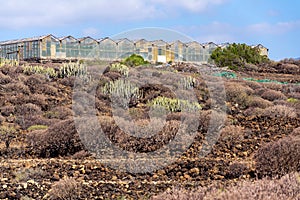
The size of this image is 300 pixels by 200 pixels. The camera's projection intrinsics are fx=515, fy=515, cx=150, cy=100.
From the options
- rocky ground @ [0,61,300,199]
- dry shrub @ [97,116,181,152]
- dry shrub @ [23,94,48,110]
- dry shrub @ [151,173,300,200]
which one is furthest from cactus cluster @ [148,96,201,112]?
dry shrub @ [151,173,300,200]

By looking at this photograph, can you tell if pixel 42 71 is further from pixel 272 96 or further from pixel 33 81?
pixel 272 96

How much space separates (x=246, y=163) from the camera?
816 centimetres

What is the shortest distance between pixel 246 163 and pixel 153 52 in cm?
3538

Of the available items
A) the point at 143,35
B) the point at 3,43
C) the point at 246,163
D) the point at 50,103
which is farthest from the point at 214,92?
the point at 3,43

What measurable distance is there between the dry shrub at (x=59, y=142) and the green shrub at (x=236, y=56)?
29.8 meters

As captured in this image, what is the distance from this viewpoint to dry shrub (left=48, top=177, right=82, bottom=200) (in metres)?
6.45

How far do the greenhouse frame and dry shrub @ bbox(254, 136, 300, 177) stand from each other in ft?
106

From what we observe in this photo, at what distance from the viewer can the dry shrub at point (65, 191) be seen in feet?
21.1

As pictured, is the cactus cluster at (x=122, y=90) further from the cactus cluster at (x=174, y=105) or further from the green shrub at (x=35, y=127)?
the green shrub at (x=35, y=127)

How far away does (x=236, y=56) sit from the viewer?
138ft

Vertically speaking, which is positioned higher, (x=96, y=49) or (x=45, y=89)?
(x=96, y=49)

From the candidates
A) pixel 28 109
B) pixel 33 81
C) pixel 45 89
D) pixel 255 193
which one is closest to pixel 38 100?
pixel 28 109

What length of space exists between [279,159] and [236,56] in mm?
35395

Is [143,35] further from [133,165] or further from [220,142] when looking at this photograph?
[133,165]
